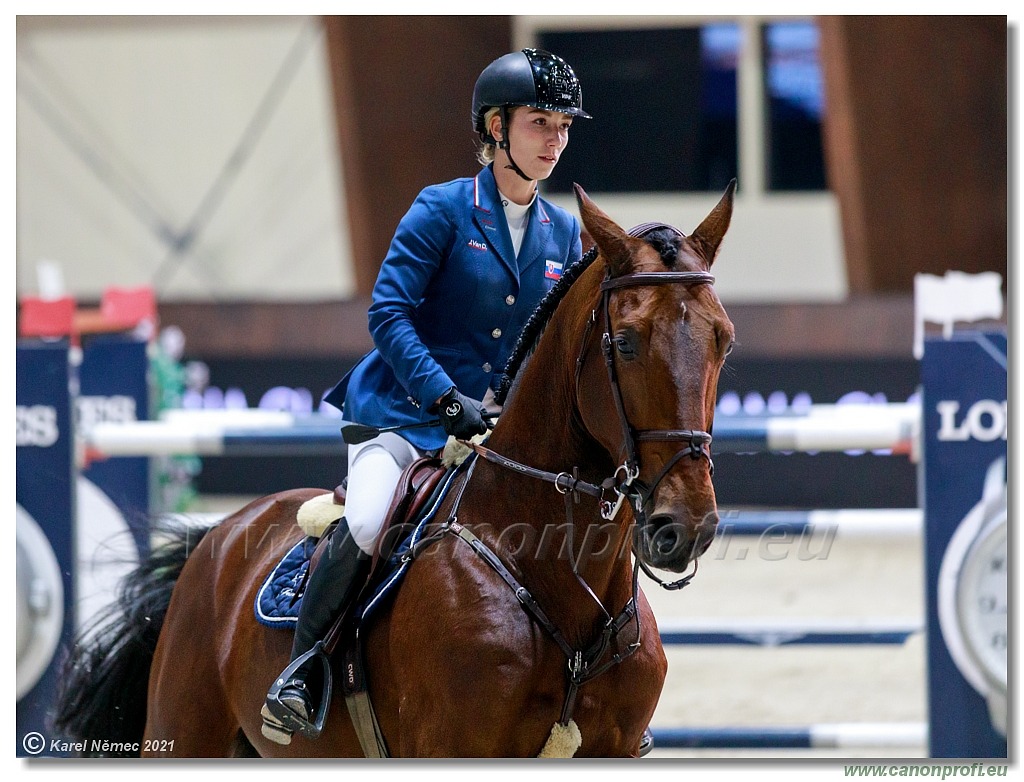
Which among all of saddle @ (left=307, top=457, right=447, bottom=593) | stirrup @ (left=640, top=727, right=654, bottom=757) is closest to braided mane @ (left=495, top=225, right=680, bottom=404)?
saddle @ (left=307, top=457, right=447, bottom=593)

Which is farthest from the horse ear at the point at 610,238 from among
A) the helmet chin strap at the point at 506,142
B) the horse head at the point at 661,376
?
the helmet chin strap at the point at 506,142

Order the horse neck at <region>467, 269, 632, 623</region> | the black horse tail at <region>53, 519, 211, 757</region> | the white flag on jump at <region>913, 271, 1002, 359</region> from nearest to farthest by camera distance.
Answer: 1. the horse neck at <region>467, 269, 632, 623</region>
2. the black horse tail at <region>53, 519, 211, 757</region>
3. the white flag on jump at <region>913, 271, 1002, 359</region>

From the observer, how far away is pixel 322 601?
8.04 ft

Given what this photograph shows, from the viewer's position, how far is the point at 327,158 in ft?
33.1

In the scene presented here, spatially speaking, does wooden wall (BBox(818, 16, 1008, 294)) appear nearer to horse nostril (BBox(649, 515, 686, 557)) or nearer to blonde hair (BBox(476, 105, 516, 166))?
blonde hair (BBox(476, 105, 516, 166))

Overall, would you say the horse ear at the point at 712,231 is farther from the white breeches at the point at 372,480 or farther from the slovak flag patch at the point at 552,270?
the white breeches at the point at 372,480

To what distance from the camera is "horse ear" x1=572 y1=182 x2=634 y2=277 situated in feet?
6.93

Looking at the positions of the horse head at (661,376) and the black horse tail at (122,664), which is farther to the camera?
the black horse tail at (122,664)

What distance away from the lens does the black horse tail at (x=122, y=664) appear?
124 inches

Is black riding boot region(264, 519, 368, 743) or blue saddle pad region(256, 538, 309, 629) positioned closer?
black riding boot region(264, 519, 368, 743)

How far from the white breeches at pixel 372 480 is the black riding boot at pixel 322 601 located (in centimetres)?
4

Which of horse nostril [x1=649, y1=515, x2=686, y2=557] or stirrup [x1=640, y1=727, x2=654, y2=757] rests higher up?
horse nostril [x1=649, y1=515, x2=686, y2=557]

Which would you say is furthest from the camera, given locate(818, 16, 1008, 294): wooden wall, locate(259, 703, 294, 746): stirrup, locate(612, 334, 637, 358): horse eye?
locate(818, 16, 1008, 294): wooden wall

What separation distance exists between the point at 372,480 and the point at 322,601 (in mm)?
278
